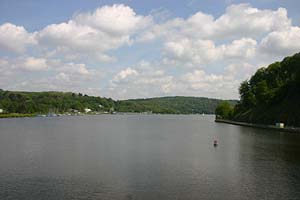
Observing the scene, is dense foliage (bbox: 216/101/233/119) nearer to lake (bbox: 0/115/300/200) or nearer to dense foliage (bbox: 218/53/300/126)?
dense foliage (bbox: 218/53/300/126)

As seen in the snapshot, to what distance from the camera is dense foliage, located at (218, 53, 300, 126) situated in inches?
4065

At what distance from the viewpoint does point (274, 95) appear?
382ft

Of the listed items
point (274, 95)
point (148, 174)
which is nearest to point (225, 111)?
point (274, 95)

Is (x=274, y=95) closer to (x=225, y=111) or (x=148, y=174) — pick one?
(x=225, y=111)

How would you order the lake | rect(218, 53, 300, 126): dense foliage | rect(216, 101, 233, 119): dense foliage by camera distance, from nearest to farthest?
the lake
rect(218, 53, 300, 126): dense foliage
rect(216, 101, 233, 119): dense foliage

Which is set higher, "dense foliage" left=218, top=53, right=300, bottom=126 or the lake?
"dense foliage" left=218, top=53, right=300, bottom=126

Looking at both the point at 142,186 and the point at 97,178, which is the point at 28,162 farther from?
the point at 142,186

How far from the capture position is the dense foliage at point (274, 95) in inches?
4065

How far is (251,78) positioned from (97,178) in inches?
4926

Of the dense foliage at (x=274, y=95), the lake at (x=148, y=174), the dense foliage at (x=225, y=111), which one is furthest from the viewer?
the dense foliage at (x=225, y=111)

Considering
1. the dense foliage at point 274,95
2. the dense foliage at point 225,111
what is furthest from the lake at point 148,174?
the dense foliage at point 225,111

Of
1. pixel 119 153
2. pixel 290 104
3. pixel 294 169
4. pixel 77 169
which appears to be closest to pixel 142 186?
pixel 77 169

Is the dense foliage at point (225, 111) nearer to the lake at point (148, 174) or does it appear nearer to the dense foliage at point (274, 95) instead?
the dense foliage at point (274, 95)

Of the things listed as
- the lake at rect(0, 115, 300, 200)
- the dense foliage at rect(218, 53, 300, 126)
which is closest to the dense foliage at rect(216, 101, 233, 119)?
the dense foliage at rect(218, 53, 300, 126)
